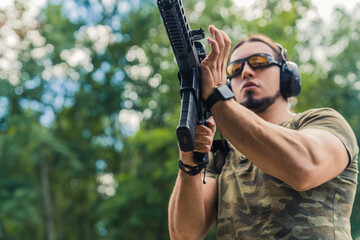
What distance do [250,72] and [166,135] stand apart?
37.5ft

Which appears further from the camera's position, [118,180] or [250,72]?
[118,180]

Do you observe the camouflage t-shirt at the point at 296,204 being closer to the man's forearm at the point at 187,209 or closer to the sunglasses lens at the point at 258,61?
the man's forearm at the point at 187,209

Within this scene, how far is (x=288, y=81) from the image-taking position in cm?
257

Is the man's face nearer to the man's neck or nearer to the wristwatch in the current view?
the man's neck

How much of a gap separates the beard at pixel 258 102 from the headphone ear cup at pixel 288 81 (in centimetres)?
12

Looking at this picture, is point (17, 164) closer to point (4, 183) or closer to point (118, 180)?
point (4, 183)

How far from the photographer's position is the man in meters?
1.70

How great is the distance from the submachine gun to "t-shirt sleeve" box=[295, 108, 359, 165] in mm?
562

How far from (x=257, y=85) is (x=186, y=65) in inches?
30.3

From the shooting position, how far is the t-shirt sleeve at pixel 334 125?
1921mm

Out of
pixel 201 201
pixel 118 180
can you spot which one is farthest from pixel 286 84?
pixel 118 180

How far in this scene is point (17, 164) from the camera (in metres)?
18.4

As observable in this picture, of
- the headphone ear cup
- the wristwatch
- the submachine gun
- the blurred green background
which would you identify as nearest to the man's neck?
the headphone ear cup

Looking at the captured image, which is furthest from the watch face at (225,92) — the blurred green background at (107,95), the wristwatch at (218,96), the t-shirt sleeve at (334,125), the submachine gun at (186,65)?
the blurred green background at (107,95)
